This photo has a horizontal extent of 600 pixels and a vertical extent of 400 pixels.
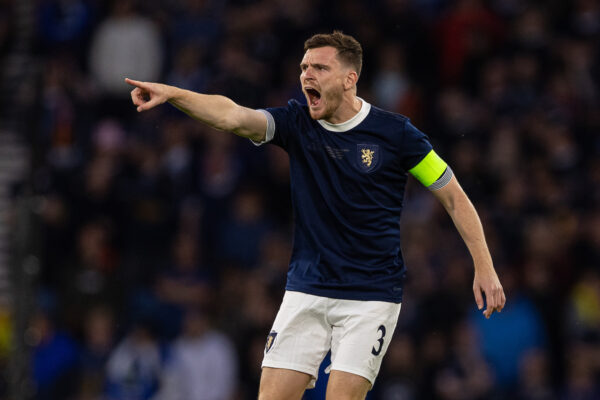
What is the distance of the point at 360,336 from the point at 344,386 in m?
0.30

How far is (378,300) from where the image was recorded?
6.28m

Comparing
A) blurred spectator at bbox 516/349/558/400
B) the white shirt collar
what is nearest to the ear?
the white shirt collar

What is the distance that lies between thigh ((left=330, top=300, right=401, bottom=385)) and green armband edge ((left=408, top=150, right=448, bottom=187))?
0.77 metres

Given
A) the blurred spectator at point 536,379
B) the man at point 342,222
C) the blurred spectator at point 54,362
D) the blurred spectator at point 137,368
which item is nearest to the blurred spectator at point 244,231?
the blurred spectator at point 137,368

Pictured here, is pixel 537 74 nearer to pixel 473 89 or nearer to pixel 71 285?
pixel 473 89

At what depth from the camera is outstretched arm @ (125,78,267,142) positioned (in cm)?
574

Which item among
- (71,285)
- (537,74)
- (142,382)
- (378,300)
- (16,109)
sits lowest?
(142,382)

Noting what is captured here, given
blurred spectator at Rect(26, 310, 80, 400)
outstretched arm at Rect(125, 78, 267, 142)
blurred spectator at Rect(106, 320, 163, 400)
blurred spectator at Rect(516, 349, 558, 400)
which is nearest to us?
outstretched arm at Rect(125, 78, 267, 142)

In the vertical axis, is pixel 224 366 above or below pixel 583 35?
below

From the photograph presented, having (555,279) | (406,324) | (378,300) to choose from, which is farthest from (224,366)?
(378,300)

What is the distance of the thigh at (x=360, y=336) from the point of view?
6.14 meters

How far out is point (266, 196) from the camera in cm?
1256

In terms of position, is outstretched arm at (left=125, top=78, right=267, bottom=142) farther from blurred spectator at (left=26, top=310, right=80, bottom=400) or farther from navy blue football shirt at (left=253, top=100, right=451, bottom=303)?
blurred spectator at (left=26, top=310, right=80, bottom=400)

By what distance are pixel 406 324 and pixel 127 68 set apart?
5.22 m
